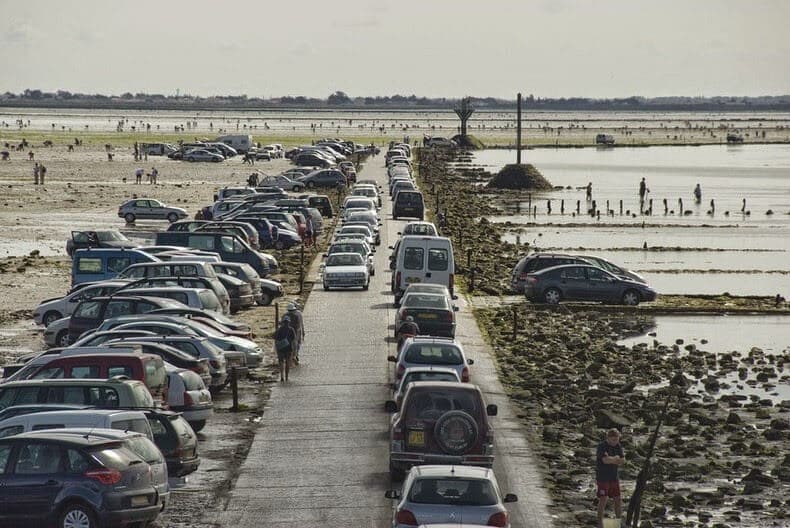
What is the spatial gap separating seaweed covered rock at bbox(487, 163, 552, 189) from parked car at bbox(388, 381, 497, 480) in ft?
334

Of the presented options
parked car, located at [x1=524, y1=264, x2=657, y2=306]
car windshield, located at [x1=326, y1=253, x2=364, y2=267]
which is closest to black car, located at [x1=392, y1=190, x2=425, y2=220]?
car windshield, located at [x1=326, y1=253, x2=364, y2=267]

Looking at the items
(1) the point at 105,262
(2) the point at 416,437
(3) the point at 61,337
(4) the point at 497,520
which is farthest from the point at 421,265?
(4) the point at 497,520

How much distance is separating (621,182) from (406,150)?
1078 inches

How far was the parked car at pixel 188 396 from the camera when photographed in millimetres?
27109

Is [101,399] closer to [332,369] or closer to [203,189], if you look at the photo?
[332,369]

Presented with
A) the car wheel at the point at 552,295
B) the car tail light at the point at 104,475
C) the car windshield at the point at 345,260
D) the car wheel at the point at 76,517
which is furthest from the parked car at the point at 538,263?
the car wheel at the point at 76,517

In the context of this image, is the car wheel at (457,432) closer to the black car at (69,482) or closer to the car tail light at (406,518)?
the car tail light at (406,518)

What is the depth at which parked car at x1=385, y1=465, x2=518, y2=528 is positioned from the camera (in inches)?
727

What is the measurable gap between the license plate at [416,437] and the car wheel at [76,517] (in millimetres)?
5512

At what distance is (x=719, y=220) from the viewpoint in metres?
97.9

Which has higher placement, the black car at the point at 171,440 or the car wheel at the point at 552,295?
the black car at the point at 171,440

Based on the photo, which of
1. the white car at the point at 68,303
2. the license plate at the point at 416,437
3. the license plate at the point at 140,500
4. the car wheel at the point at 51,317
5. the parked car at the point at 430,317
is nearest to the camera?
the license plate at the point at 140,500

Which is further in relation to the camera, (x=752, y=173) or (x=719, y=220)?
(x=752, y=173)

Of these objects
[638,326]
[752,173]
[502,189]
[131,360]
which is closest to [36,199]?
[502,189]
